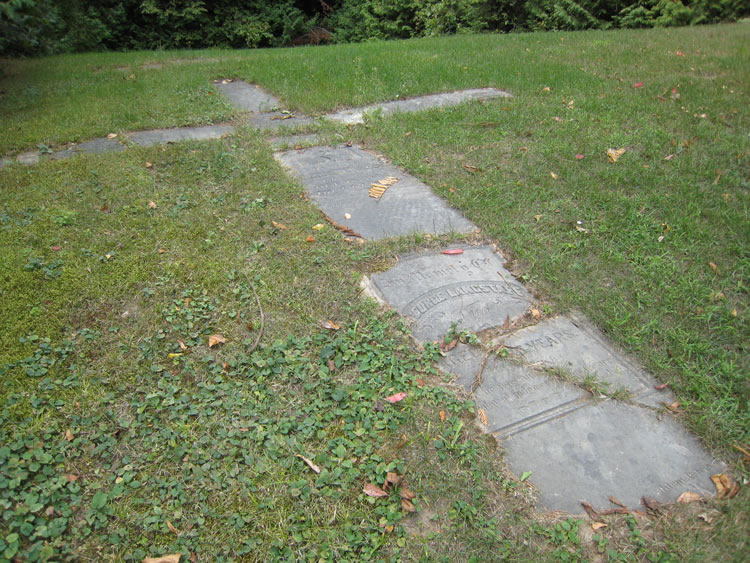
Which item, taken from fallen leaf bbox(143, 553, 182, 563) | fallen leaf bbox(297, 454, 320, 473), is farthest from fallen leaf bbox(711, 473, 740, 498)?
fallen leaf bbox(143, 553, 182, 563)

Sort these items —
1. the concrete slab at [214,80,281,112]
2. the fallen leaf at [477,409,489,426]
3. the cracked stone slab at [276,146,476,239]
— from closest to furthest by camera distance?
the fallen leaf at [477,409,489,426] → the cracked stone slab at [276,146,476,239] → the concrete slab at [214,80,281,112]

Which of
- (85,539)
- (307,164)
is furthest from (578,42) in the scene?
(85,539)

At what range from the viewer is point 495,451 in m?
2.37

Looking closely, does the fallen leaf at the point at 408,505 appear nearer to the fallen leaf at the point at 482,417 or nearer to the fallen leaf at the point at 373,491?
the fallen leaf at the point at 373,491

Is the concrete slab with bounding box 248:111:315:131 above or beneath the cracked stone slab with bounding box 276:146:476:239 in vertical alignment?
above

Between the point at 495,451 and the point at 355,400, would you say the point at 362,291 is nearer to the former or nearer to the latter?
the point at 355,400

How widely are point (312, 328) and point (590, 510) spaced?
1.61 meters

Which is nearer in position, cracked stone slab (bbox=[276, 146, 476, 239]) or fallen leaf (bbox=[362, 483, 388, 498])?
fallen leaf (bbox=[362, 483, 388, 498])

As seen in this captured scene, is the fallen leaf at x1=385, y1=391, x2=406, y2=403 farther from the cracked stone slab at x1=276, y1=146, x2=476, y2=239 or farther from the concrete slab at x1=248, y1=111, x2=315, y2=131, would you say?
the concrete slab at x1=248, y1=111, x2=315, y2=131

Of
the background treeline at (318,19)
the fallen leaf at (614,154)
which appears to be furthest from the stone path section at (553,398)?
the background treeline at (318,19)

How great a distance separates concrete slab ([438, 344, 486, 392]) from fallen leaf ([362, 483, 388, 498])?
695mm

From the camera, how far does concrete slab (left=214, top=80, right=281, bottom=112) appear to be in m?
6.28

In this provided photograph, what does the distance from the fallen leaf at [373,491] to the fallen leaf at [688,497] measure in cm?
118

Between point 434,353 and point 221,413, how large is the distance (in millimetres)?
1093
